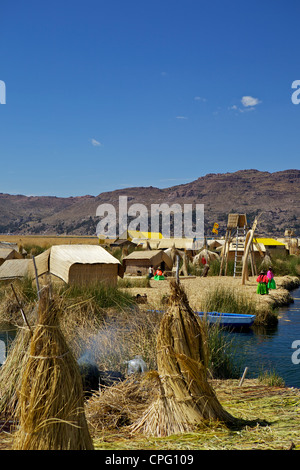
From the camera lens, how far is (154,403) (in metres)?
4.61

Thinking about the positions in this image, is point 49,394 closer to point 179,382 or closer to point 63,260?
point 179,382

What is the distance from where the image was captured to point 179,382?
14.7ft

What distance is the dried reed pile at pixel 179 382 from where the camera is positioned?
4.45m

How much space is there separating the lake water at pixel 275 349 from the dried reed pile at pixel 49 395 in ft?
19.7

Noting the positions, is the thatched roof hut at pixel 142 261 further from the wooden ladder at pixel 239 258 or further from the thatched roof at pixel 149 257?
the wooden ladder at pixel 239 258

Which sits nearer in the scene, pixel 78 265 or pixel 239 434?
pixel 239 434

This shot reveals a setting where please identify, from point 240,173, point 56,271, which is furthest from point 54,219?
point 56,271

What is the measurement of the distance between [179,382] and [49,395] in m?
1.68

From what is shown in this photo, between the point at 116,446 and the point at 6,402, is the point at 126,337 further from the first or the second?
the point at 116,446

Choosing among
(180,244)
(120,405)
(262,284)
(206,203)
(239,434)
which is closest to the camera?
(239,434)

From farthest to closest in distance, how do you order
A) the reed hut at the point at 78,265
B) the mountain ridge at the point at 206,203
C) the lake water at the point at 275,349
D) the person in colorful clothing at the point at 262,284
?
the mountain ridge at the point at 206,203 → the person in colorful clothing at the point at 262,284 → the reed hut at the point at 78,265 → the lake water at the point at 275,349

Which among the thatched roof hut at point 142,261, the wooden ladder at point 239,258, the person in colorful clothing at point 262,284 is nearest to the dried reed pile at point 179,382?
the person in colorful clothing at point 262,284

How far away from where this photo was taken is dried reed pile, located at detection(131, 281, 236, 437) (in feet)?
14.6

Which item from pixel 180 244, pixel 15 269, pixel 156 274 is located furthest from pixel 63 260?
pixel 180 244
